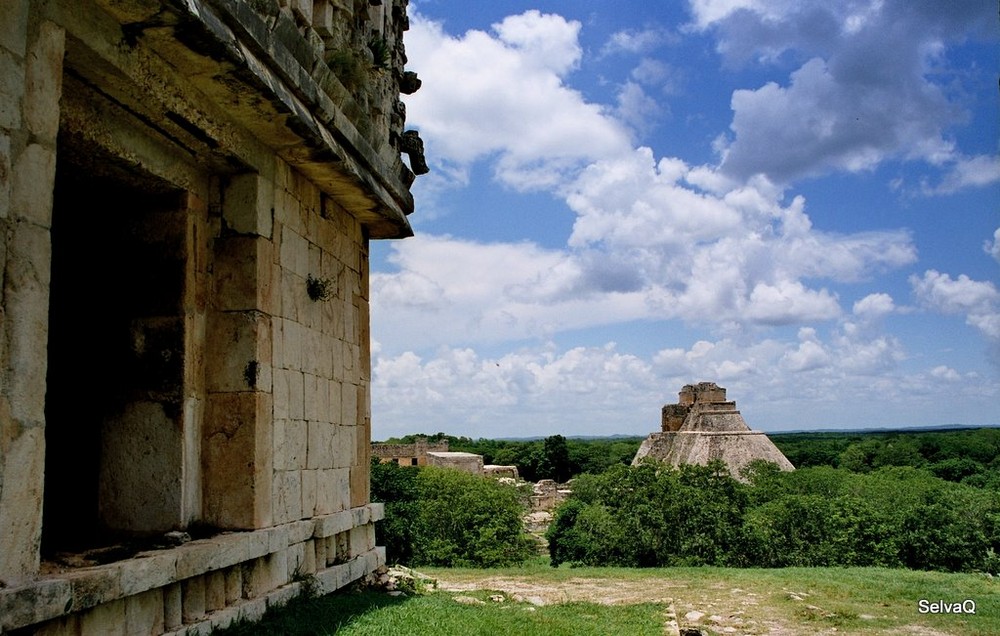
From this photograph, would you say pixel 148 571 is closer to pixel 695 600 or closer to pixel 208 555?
pixel 208 555

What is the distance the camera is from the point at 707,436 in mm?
32500

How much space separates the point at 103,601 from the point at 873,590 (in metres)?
9.81

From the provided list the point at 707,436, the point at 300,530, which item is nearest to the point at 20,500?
the point at 300,530

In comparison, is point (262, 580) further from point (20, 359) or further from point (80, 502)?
point (20, 359)

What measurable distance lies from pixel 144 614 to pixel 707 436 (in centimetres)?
3069

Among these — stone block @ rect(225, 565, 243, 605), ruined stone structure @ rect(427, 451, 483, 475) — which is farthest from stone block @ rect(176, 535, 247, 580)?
ruined stone structure @ rect(427, 451, 483, 475)

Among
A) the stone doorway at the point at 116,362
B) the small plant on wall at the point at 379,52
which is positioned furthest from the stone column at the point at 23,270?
the small plant on wall at the point at 379,52

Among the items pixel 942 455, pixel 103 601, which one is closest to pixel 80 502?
pixel 103 601

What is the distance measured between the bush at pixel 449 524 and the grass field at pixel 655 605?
37.6 ft

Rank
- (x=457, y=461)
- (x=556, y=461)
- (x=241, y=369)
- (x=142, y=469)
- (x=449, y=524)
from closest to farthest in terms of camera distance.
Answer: (x=142, y=469)
(x=241, y=369)
(x=449, y=524)
(x=457, y=461)
(x=556, y=461)

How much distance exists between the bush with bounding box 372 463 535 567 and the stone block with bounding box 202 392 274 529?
60.2 ft

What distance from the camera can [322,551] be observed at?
242 inches

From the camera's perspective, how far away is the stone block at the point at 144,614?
12.7 feet

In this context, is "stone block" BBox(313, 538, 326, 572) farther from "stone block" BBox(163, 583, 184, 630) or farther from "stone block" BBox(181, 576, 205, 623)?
"stone block" BBox(163, 583, 184, 630)
